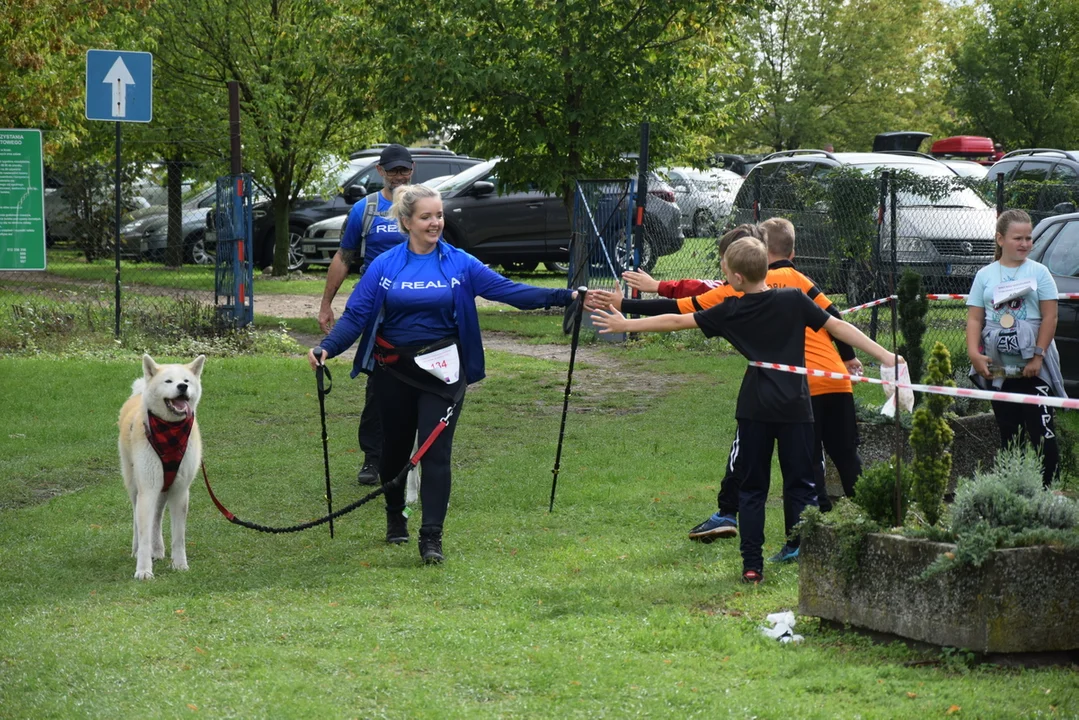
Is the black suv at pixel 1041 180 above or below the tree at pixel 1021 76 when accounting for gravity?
below

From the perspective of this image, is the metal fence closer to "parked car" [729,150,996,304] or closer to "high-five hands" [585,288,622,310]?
"parked car" [729,150,996,304]

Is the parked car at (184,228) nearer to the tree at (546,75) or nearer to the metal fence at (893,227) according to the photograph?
the tree at (546,75)

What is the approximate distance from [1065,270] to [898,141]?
71.9 ft

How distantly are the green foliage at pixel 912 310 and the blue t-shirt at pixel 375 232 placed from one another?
3.24m

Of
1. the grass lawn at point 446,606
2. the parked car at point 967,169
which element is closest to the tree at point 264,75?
the parked car at point 967,169

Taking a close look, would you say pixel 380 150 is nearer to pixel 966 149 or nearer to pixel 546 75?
pixel 546 75

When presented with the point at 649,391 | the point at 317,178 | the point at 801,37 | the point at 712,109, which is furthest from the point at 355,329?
the point at 801,37

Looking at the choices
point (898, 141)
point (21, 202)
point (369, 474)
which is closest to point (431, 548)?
point (369, 474)

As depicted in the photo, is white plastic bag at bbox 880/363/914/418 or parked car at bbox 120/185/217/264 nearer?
white plastic bag at bbox 880/363/914/418

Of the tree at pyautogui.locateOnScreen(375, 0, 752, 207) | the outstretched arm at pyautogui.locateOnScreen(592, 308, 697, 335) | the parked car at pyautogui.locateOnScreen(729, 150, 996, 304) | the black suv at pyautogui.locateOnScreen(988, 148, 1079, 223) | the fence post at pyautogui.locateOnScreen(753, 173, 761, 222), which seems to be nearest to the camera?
the outstretched arm at pyautogui.locateOnScreen(592, 308, 697, 335)

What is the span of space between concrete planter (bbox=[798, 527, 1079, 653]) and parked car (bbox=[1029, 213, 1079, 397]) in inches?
216

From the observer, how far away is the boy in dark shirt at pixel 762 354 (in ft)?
21.4

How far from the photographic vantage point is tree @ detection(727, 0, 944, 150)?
141ft

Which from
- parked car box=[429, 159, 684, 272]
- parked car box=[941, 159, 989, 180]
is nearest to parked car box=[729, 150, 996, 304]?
parked car box=[941, 159, 989, 180]
